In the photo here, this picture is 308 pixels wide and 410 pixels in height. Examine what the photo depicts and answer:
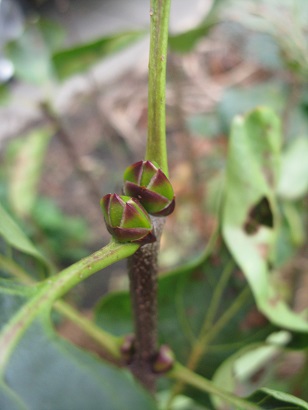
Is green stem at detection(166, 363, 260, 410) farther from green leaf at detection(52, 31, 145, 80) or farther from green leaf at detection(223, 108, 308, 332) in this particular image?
green leaf at detection(52, 31, 145, 80)

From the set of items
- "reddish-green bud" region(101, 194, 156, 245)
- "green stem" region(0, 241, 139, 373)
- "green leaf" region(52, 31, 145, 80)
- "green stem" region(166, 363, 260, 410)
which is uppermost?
"green leaf" region(52, 31, 145, 80)

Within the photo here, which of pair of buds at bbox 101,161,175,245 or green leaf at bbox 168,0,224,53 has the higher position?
green leaf at bbox 168,0,224,53

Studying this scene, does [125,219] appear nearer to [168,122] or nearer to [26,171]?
[26,171]

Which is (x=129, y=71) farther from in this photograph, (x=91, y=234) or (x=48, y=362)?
(x=48, y=362)

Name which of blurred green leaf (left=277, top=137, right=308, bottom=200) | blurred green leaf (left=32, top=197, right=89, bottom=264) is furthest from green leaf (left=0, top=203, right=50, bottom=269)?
blurred green leaf (left=32, top=197, right=89, bottom=264)

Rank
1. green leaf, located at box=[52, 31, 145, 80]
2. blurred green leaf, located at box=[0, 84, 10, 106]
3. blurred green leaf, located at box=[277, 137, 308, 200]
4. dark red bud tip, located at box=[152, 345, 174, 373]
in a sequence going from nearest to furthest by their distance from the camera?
dark red bud tip, located at box=[152, 345, 174, 373], blurred green leaf, located at box=[277, 137, 308, 200], green leaf, located at box=[52, 31, 145, 80], blurred green leaf, located at box=[0, 84, 10, 106]

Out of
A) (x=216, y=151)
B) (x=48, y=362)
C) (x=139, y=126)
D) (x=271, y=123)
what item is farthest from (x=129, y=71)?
(x=48, y=362)

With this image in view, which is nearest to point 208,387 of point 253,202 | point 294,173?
point 253,202

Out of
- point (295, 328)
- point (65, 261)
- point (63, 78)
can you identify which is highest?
point (63, 78)
